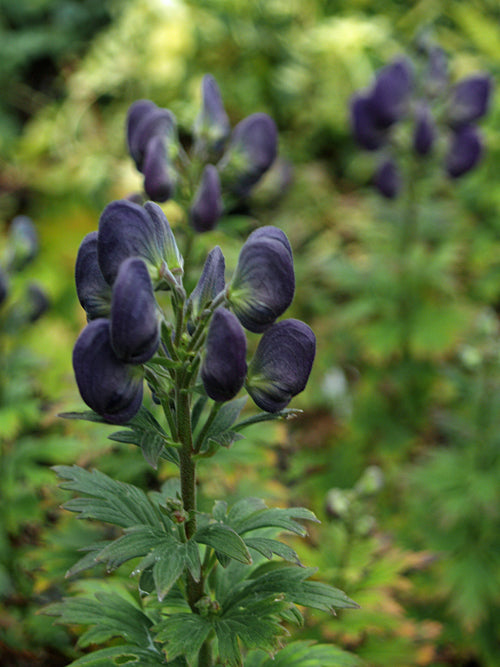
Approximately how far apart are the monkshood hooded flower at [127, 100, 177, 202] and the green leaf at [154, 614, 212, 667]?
915mm

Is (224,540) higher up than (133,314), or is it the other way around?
(133,314)

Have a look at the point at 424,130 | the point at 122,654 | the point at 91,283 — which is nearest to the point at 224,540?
the point at 122,654

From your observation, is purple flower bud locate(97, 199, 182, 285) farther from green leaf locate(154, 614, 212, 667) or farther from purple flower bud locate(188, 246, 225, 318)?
green leaf locate(154, 614, 212, 667)

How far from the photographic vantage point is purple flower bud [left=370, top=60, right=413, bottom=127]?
2.60 m

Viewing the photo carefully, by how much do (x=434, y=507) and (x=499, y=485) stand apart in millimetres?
298

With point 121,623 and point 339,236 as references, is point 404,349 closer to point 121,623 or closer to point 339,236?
point 339,236

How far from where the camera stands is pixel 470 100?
264 cm

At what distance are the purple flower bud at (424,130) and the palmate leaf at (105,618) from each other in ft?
6.70

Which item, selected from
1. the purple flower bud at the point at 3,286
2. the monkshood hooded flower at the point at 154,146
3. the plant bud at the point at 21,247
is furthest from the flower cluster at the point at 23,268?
the monkshood hooded flower at the point at 154,146

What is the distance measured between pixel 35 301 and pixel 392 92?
1.46 metres

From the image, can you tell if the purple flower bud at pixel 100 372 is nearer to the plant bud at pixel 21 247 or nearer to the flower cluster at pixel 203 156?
the flower cluster at pixel 203 156

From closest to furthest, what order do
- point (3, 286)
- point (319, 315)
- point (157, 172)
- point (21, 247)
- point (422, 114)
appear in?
1. point (157, 172)
2. point (3, 286)
3. point (21, 247)
4. point (422, 114)
5. point (319, 315)

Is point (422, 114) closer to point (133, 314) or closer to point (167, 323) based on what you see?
point (167, 323)

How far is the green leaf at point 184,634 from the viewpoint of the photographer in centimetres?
96
